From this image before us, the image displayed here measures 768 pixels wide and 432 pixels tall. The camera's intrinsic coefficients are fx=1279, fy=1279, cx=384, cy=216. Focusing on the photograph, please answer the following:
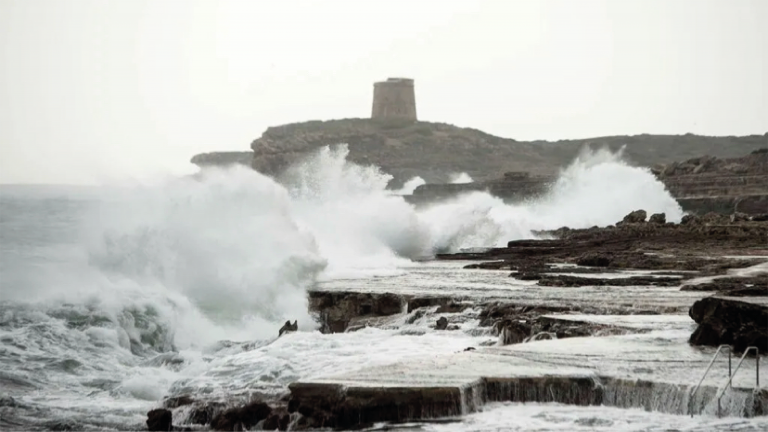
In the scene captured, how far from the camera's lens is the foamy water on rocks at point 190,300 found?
12094 millimetres

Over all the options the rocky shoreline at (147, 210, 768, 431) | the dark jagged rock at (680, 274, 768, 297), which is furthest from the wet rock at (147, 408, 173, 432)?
the dark jagged rock at (680, 274, 768, 297)

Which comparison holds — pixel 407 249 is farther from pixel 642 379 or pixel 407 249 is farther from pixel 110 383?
pixel 642 379

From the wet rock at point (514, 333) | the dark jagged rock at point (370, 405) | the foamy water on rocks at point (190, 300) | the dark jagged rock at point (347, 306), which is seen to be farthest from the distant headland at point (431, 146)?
the dark jagged rock at point (370, 405)

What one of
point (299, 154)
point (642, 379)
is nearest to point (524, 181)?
point (299, 154)

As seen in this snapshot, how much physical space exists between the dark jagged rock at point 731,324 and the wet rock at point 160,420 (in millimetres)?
4811

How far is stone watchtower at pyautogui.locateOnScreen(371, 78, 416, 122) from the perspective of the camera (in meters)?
120

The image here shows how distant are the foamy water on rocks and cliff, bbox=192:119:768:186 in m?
Answer: 68.3

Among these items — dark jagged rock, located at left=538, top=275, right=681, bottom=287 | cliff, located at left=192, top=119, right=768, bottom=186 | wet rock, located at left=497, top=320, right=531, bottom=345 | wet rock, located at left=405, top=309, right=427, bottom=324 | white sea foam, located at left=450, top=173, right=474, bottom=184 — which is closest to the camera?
wet rock, located at left=497, top=320, right=531, bottom=345

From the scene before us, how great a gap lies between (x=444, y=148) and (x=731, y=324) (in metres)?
106

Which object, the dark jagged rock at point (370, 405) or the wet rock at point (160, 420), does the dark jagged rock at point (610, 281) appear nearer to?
the dark jagged rock at point (370, 405)

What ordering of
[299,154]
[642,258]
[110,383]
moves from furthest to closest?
[299,154] < [642,258] < [110,383]

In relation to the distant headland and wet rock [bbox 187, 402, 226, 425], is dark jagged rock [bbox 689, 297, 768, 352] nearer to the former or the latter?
wet rock [bbox 187, 402, 226, 425]

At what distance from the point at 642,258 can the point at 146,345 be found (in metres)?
10.4

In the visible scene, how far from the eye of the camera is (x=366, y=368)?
11008mm
